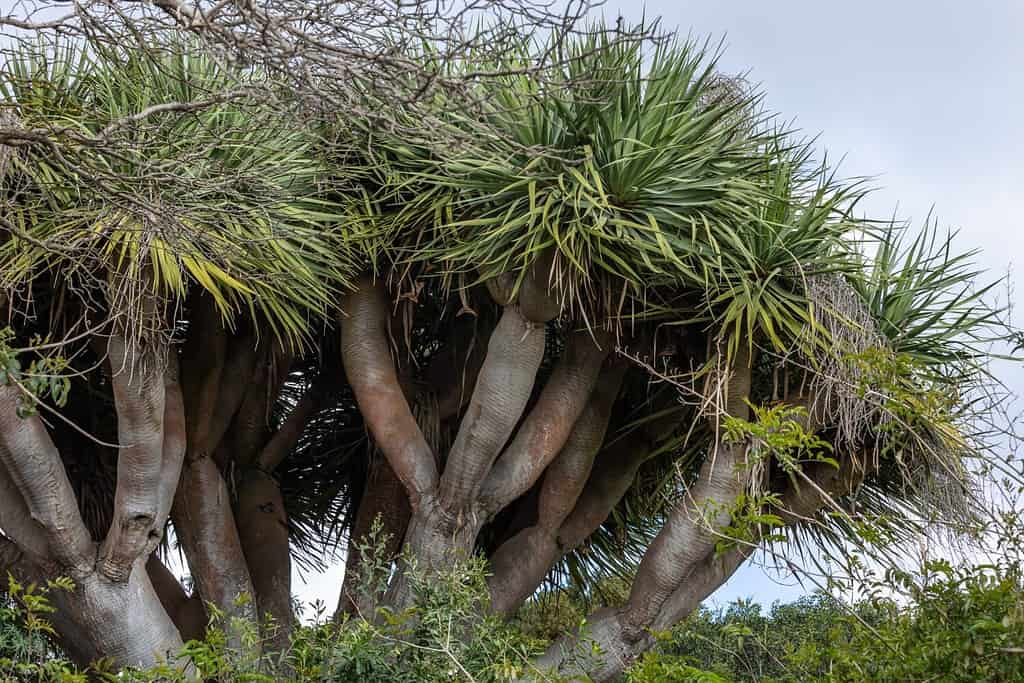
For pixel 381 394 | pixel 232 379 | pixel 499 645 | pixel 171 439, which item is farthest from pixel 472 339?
pixel 499 645

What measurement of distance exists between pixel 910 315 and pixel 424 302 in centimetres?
291

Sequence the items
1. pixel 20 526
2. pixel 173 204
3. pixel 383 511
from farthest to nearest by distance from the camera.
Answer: pixel 383 511 < pixel 20 526 < pixel 173 204

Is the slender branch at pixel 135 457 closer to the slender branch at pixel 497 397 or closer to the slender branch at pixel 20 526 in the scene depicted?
the slender branch at pixel 20 526

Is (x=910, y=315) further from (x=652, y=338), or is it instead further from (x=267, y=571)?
(x=267, y=571)

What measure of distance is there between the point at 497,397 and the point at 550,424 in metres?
0.46

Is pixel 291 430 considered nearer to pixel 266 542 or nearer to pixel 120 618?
pixel 266 542

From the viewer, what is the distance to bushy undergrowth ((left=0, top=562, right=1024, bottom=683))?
13.4ft

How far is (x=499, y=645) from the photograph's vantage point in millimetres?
5461

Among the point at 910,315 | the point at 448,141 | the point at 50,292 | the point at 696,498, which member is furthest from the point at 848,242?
the point at 50,292

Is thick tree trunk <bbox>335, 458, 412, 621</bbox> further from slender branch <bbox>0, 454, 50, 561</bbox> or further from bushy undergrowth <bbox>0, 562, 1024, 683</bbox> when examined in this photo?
slender branch <bbox>0, 454, 50, 561</bbox>

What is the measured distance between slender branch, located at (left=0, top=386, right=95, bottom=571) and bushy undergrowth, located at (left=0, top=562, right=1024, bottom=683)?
0.70 feet

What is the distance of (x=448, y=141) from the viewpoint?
4.34m

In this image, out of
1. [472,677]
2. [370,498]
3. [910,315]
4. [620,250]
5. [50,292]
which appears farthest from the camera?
[370,498]

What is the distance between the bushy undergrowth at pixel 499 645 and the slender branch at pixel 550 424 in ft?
1.78
